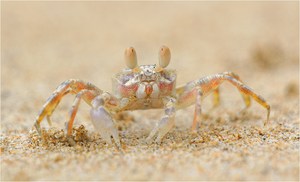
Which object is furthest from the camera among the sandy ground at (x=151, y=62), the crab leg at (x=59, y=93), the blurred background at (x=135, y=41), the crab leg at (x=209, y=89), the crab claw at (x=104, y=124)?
the blurred background at (x=135, y=41)

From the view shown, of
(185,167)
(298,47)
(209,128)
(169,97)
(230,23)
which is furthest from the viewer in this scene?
(230,23)

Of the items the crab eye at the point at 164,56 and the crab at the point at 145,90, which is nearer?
the crab at the point at 145,90

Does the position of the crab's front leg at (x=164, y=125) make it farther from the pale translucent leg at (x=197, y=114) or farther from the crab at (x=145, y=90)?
the pale translucent leg at (x=197, y=114)

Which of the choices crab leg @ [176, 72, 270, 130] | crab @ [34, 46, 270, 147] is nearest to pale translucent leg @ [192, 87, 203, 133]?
crab @ [34, 46, 270, 147]

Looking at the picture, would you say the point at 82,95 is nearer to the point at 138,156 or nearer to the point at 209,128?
the point at 138,156

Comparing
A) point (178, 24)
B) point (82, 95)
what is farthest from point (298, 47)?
point (82, 95)

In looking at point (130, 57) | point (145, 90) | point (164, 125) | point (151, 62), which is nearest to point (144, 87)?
point (145, 90)

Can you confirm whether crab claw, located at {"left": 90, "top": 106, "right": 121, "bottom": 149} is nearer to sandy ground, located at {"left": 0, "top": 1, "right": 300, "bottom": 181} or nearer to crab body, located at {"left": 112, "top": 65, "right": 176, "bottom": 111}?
sandy ground, located at {"left": 0, "top": 1, "right": 300, "bottom": 181}

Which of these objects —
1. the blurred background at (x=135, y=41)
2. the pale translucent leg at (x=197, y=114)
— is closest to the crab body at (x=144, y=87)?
the pale translucent leg at (x=197, y=114)
